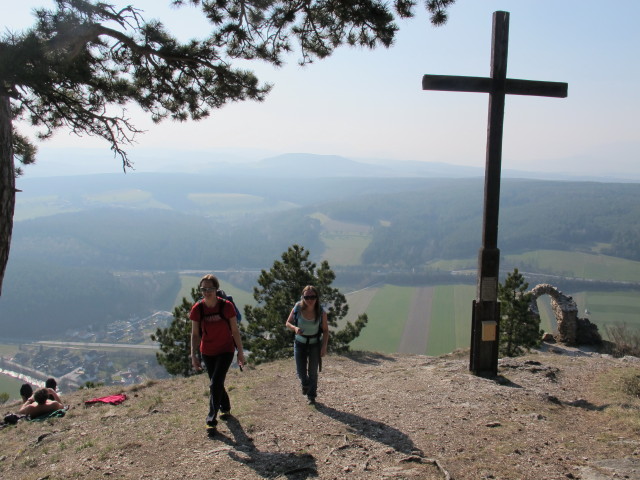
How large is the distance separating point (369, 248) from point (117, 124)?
4389 inches

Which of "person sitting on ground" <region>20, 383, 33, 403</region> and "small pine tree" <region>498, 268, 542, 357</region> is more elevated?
"small pine tree" <region>498, 268, 542, 357</region>

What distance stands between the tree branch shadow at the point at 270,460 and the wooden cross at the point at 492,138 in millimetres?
3368

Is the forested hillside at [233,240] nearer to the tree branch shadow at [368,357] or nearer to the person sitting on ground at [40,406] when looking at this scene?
the tree branch shadow at [368,357]

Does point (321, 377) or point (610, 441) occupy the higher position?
point (610, 441)

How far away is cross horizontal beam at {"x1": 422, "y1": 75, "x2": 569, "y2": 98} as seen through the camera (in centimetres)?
611

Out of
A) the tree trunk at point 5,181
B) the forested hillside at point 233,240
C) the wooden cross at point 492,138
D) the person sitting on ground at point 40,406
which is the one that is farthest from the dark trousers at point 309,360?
the forested hillside at point 233,240

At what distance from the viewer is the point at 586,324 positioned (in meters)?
15.0

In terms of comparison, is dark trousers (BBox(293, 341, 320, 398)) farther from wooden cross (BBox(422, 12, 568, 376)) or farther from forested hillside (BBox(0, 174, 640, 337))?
forested hillside (BBox(0, 174, 640, 337))

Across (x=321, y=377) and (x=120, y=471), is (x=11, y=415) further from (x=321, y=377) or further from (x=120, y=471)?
(x=321, y=377)

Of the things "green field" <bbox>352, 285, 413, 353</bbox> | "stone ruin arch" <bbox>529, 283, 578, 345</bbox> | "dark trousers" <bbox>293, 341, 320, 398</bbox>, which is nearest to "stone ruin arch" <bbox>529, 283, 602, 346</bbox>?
"stone ruin arch" <bbox>529, 283, 578, 345</bbox>

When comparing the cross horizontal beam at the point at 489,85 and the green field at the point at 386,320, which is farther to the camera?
the green field at the point at 386,320

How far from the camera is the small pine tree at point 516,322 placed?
1271cm

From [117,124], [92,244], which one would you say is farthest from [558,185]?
[117,124]

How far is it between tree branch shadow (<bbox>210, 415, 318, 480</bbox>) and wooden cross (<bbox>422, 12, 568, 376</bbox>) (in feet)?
11.0
